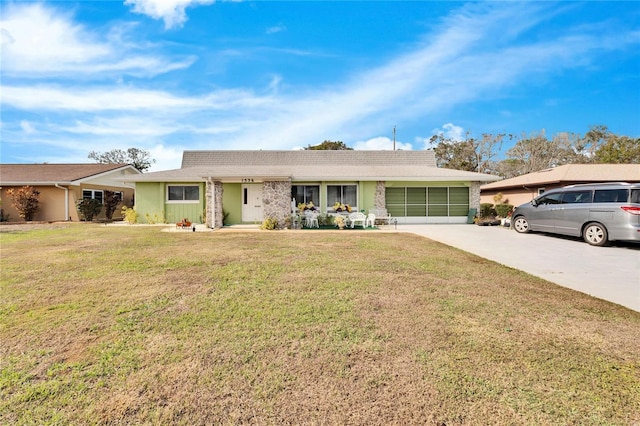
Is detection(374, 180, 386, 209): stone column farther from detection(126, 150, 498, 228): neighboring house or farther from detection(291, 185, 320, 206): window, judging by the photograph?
detection(291, 185, 320, 206): window

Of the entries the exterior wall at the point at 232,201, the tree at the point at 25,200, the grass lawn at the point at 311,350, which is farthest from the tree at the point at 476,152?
→ the tree at the point at 25,200

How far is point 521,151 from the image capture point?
1565 inches

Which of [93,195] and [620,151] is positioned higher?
[620,151]

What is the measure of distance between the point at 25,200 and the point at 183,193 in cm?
1033

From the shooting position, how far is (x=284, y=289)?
4680 mm

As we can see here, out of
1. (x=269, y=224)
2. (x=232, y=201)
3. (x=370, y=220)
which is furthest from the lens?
(x=232, y=201)

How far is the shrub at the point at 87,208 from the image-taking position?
18.0 m

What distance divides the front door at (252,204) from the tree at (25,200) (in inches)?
545

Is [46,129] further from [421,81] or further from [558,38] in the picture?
[558,38]

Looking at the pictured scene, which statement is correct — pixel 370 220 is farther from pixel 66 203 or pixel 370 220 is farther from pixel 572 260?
pixel 66 203

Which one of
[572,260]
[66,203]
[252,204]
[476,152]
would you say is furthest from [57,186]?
[476,152]

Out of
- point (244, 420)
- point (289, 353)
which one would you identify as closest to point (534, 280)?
point (289, 353)

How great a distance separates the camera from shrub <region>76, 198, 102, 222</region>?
59.1ft

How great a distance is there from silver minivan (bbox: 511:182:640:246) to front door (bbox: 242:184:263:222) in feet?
41.9
